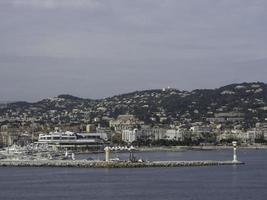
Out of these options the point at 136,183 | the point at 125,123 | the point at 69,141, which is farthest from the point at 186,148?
the point at 136,183

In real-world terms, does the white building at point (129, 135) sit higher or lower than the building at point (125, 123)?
lower

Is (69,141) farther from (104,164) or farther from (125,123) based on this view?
(104,164)

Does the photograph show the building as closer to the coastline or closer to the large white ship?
the coastline

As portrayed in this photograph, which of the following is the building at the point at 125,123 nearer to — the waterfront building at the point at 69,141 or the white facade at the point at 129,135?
the white facade at the point at 129,135

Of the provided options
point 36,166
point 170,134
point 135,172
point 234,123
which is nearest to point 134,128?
point 170,134

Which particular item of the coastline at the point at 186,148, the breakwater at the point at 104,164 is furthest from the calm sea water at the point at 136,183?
the coastline at the point at 186,148

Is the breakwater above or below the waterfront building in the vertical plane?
below

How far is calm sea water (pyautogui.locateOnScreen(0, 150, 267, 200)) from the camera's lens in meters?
46.4

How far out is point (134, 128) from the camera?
16338 cm

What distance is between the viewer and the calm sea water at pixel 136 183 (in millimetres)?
46406

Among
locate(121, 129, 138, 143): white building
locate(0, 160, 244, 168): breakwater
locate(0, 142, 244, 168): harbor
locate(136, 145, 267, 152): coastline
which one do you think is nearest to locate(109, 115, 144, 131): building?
locate(121, 129, 138, 143): white building

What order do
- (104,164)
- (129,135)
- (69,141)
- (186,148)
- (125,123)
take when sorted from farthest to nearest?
(125,123), (129,135), (186,148), (69,141), (104,164)

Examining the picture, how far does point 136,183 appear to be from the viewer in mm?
53594

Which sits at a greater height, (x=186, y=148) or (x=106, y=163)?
(x=186, y=148)
